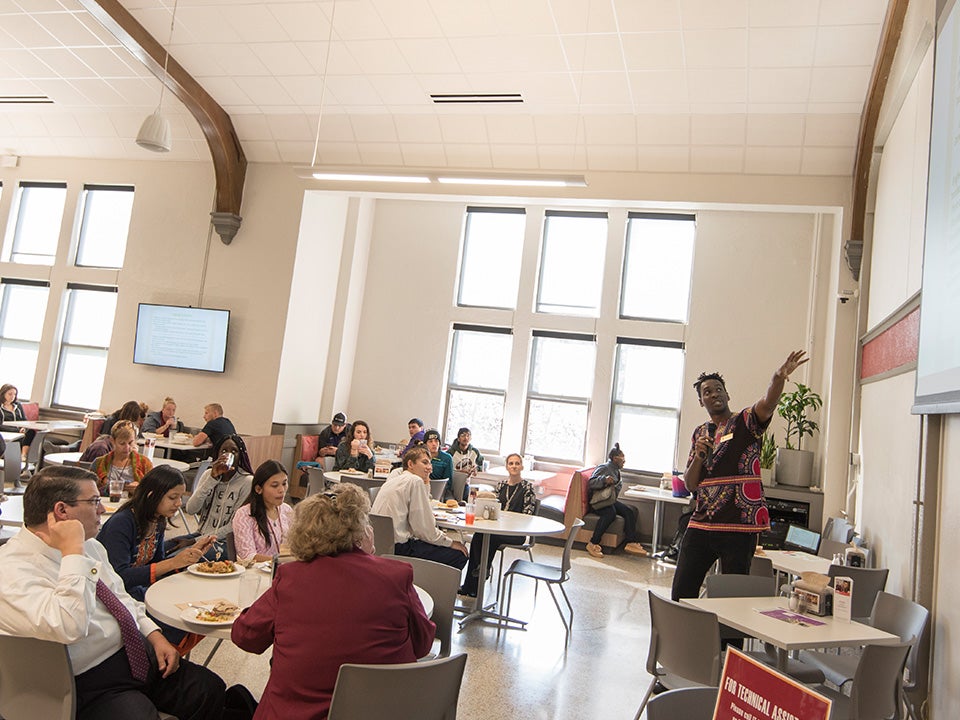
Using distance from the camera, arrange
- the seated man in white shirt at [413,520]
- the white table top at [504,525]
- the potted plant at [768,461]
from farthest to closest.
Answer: the potted plant at [768,461] → the white table top at [504,525] → the seated man in white shirt at [413,520]

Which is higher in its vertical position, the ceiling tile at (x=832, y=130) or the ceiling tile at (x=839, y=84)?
the ceiling tile at (x=839, y=84)

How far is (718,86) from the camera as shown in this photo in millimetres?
7176

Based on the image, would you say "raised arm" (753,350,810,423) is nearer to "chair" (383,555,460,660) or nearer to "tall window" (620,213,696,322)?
"chair" (383,555,460,660)

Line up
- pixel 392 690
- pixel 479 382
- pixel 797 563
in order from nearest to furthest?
1. pixel 392 690
2. pixel 797 563
3. pixel 479 382

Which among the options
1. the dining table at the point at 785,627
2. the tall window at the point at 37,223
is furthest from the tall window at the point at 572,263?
the tall window at the point at 37,223

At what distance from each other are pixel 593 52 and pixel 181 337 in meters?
6.16

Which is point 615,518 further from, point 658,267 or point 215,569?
point 215,569

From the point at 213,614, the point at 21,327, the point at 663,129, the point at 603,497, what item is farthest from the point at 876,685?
the point at 21,327

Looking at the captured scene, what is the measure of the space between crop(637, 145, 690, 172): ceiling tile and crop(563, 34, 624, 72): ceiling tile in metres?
1.16

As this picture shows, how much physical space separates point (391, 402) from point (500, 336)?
1.86 metres

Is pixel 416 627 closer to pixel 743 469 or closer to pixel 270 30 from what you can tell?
pixel 743 469

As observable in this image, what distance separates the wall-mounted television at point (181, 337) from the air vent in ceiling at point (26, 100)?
9.71 feet

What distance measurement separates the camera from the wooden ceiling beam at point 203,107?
7699mm

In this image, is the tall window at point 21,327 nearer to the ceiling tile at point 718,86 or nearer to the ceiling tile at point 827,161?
the ceiling tile at point 718,86
